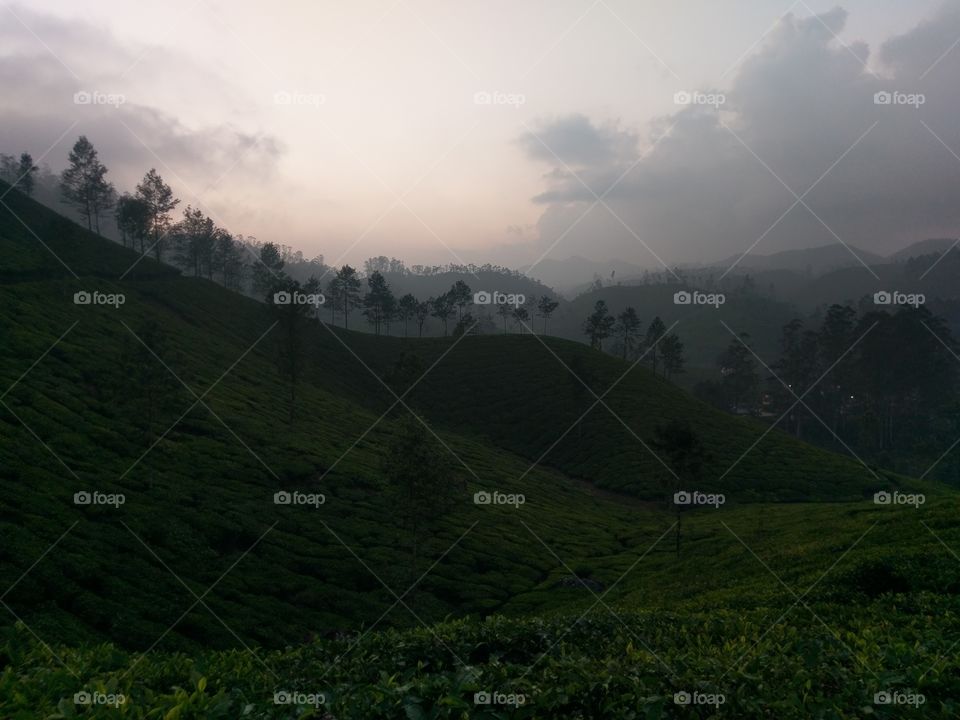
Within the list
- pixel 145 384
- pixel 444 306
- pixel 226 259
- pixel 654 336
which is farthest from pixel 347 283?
pixel 145 384

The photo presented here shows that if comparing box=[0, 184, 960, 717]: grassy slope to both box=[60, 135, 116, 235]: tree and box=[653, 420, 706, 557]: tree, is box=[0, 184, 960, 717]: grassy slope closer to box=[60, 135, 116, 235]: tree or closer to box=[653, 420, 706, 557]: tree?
box=[653, 420, 706, 557]: tree

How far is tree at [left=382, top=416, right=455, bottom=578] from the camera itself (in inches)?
1373

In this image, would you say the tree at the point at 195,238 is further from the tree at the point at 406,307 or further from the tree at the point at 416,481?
the tree at the point at 416,481

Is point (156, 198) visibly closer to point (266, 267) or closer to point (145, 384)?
point (266, 267)

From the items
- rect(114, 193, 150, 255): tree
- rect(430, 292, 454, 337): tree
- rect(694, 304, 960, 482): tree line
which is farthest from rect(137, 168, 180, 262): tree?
rect(694, 304, 960, 482): tree line

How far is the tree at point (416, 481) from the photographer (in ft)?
114

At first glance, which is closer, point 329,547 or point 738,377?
point 329,547

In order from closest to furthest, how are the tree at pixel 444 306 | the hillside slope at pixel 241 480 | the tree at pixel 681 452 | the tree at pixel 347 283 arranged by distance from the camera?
the hillside slope at pixel 241 480, the tree at pixel 681 452, the tree at pixel 347 283, the tree at pixel 444 306

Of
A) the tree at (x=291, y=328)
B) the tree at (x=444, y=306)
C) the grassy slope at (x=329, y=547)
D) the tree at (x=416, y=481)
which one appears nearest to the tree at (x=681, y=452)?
the grassy slope at (x=329, y=547)

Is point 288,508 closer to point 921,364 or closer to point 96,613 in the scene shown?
point 96,613

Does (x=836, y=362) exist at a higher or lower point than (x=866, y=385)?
higher

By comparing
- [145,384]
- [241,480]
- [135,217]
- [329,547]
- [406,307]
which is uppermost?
[135,217]

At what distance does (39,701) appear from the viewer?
22.4ft

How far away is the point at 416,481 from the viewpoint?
3500 cm
